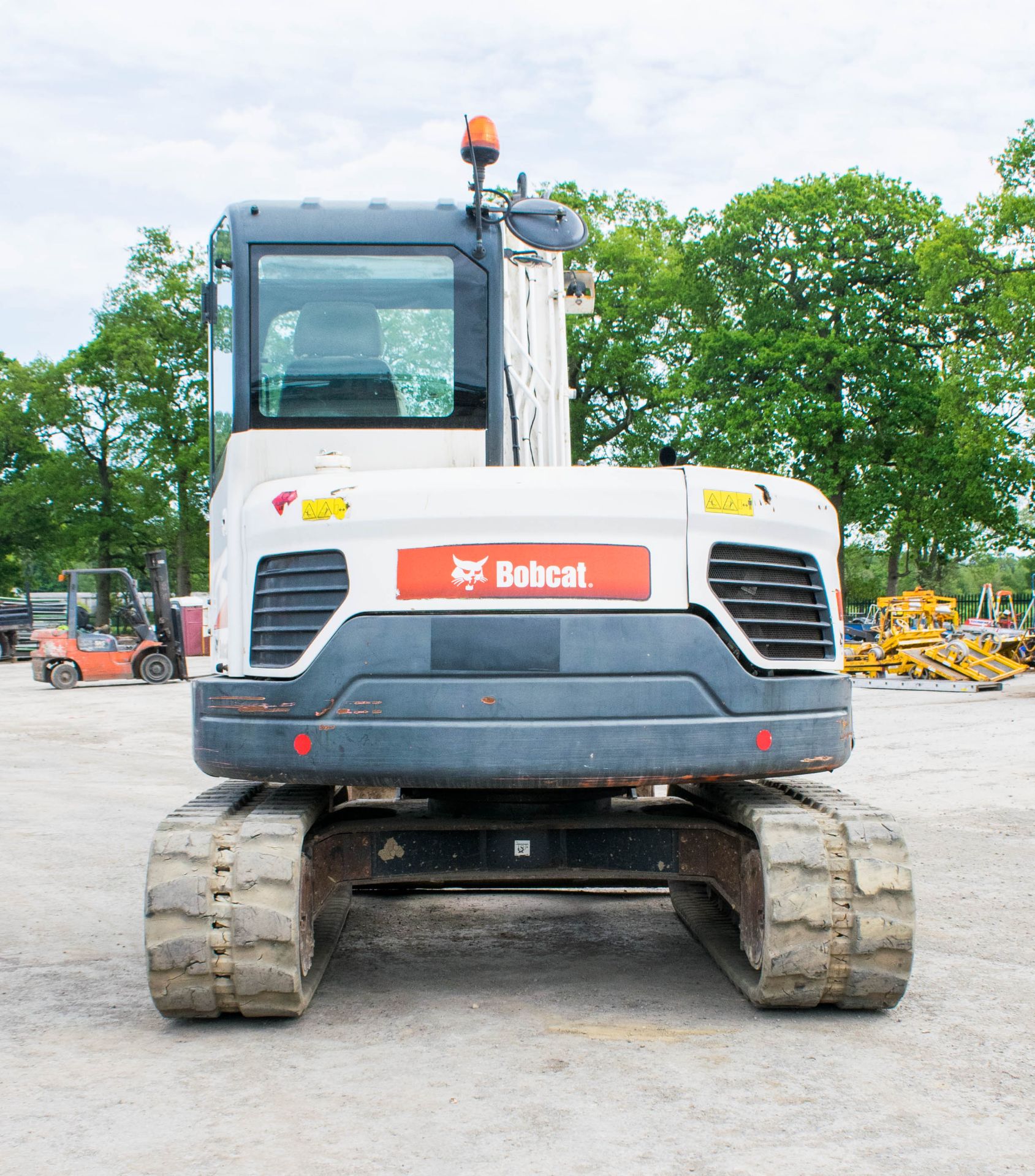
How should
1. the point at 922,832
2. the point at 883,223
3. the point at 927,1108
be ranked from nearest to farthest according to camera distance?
1. the point at 927,1108
2. the point at 922,832
3. the point at 883,223

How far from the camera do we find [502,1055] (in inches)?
160

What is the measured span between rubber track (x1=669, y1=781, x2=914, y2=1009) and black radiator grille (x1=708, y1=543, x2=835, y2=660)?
0.60 m

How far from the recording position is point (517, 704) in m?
4.09

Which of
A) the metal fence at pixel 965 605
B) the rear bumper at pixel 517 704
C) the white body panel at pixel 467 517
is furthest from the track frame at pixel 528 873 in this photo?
the metal fence at pixel 965 605

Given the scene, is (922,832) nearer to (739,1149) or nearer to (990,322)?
(739,1149)

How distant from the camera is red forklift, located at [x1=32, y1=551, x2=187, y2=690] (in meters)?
26.6

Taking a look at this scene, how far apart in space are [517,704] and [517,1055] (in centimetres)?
A: 112

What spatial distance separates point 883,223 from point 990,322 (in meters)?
5.76

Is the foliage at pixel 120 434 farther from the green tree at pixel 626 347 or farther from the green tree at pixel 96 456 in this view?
the green tree at pixel 626 347

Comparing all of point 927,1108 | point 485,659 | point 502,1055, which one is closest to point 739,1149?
point 927,1108

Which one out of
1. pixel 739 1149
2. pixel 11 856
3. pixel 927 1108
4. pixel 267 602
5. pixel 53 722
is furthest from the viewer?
pixel 53 722

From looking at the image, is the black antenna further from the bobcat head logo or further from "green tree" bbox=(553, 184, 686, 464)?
"green tree" bbox=(553, 184, 686, 464)

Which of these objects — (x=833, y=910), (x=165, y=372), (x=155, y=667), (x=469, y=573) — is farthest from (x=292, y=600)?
(x=165, y=372)

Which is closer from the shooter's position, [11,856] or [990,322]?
[11,856]
